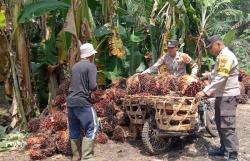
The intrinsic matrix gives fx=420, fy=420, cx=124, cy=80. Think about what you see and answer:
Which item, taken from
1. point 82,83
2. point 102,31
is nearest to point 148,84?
point 82,83

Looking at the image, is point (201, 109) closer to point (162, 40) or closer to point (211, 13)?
point (162, 40)

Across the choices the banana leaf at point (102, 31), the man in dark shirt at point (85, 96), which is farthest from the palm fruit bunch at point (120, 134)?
the banana leaf at point (102, 31)

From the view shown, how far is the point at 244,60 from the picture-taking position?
18.5 m

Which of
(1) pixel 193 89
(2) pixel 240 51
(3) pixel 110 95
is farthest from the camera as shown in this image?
(2) pixel 240 51

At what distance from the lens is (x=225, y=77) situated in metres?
6.36

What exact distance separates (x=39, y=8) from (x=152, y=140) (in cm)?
330

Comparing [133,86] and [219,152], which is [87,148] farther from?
[219,152]

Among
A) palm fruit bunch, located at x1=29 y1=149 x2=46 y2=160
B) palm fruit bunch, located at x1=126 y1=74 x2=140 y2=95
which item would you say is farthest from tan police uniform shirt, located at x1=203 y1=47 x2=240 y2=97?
palm fruit bunch, located at x1=29 y1=149 x2=46 y2=160

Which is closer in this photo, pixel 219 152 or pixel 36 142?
pixel 219 152

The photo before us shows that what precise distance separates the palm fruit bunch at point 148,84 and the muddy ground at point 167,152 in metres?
1.07

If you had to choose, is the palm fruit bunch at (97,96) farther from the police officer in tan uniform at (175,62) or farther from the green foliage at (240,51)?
the green foliage at (240,51)

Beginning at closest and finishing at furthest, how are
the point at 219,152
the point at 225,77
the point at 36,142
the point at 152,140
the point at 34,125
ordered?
the point at 225,77, the point at 219,152, the point at 152,140, the point at 36,142, the point at 34,125

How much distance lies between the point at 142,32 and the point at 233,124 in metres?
4.63

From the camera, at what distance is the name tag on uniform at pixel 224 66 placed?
250 inches
